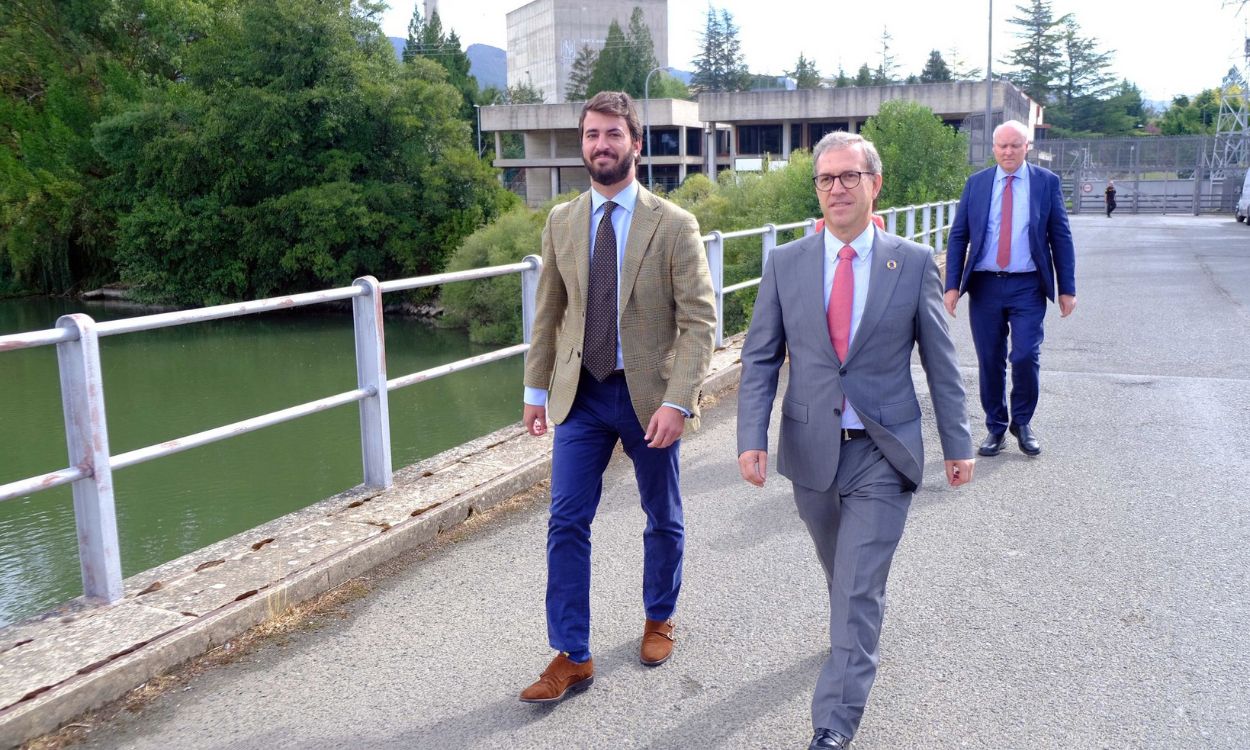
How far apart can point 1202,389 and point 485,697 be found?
7287 mm

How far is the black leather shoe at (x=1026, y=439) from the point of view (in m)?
7.01

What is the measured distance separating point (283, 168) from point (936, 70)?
326 feet

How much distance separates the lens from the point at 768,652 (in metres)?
4.16

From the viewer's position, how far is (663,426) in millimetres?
3703

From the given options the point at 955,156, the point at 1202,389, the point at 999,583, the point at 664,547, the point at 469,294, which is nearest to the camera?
the point at 664,547

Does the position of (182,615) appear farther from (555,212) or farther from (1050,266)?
(1050,266)

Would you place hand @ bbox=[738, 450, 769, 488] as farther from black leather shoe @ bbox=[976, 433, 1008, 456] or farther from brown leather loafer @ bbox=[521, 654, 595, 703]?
black leather shoe @ bbox=[976, 433, 1008, 456]

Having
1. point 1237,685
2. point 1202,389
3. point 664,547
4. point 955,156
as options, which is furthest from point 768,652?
point 955,156

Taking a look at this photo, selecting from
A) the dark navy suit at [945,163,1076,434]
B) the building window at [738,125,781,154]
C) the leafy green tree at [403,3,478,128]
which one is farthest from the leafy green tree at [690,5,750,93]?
the dark navy suit at [945,163,1076,434]

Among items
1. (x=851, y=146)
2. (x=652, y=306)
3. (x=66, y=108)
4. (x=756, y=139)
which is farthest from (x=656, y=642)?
(x=756, y=139)

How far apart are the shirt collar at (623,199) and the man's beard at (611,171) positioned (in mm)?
69

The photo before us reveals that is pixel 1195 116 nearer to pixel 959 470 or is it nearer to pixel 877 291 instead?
pixel 959 470

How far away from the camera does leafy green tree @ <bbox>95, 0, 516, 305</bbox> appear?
45.5 meters

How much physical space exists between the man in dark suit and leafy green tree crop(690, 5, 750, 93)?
5037 inches
